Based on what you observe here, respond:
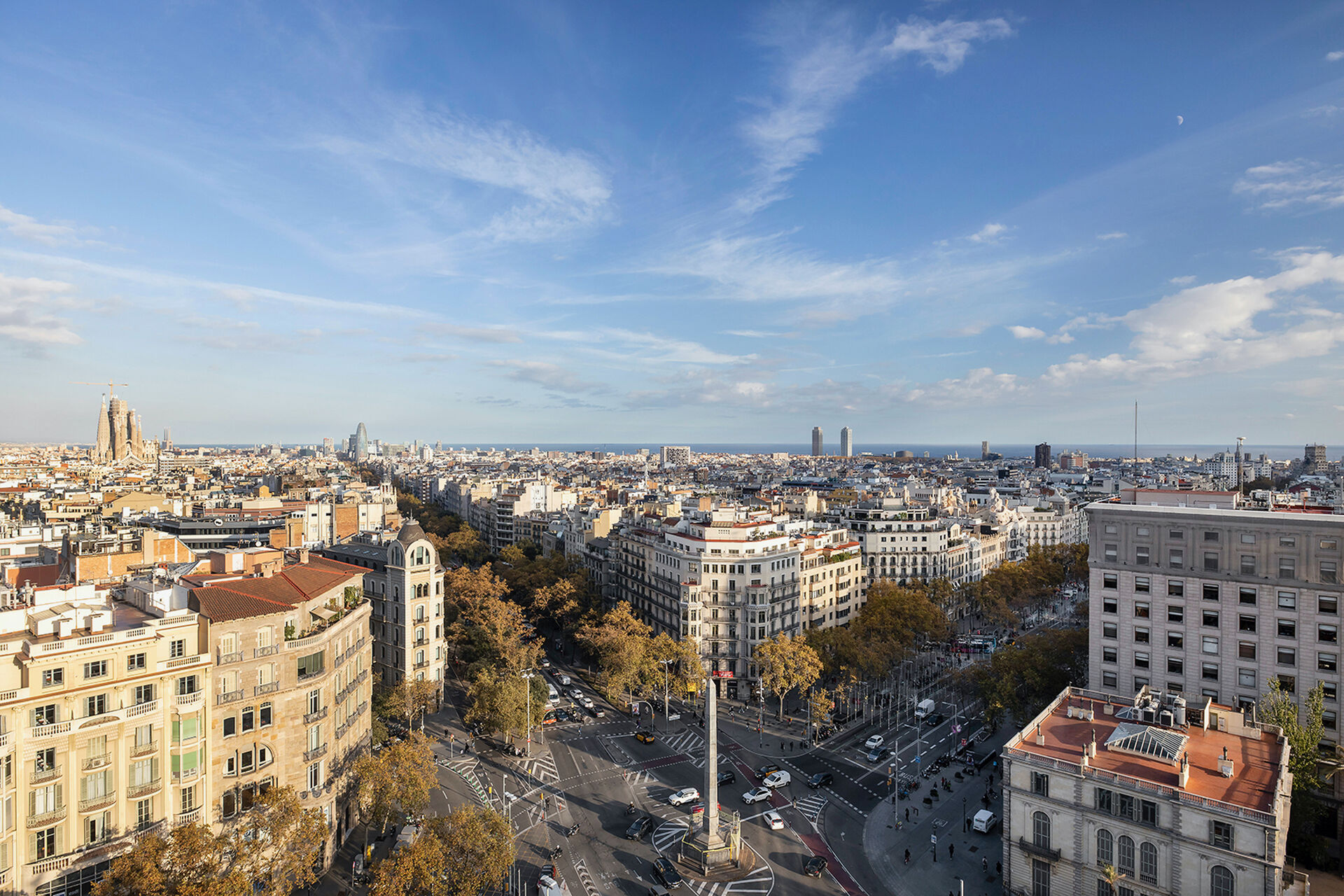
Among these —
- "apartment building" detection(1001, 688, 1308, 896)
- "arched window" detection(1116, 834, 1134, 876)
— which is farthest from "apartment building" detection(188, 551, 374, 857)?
"arched window" detection(1116, 834, 1134, 876)

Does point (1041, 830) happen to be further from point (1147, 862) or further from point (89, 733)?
point (89, 733)

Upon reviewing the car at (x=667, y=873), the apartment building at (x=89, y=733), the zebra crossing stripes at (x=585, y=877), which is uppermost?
the apartment building at (x=89, y=733)

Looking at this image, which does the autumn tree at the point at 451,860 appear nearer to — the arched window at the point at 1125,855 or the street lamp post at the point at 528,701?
the street lamp post at the point at 528,701

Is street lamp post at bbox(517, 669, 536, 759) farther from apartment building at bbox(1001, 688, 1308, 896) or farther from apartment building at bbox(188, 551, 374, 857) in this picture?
apartment building at bbox(1001, 688, 1308, 896)

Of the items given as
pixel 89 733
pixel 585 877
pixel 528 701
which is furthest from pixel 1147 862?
pixel 89 733

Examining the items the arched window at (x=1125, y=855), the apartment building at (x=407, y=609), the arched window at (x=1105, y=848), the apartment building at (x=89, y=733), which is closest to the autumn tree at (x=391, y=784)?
the apartment building at (x=89, y=733)
